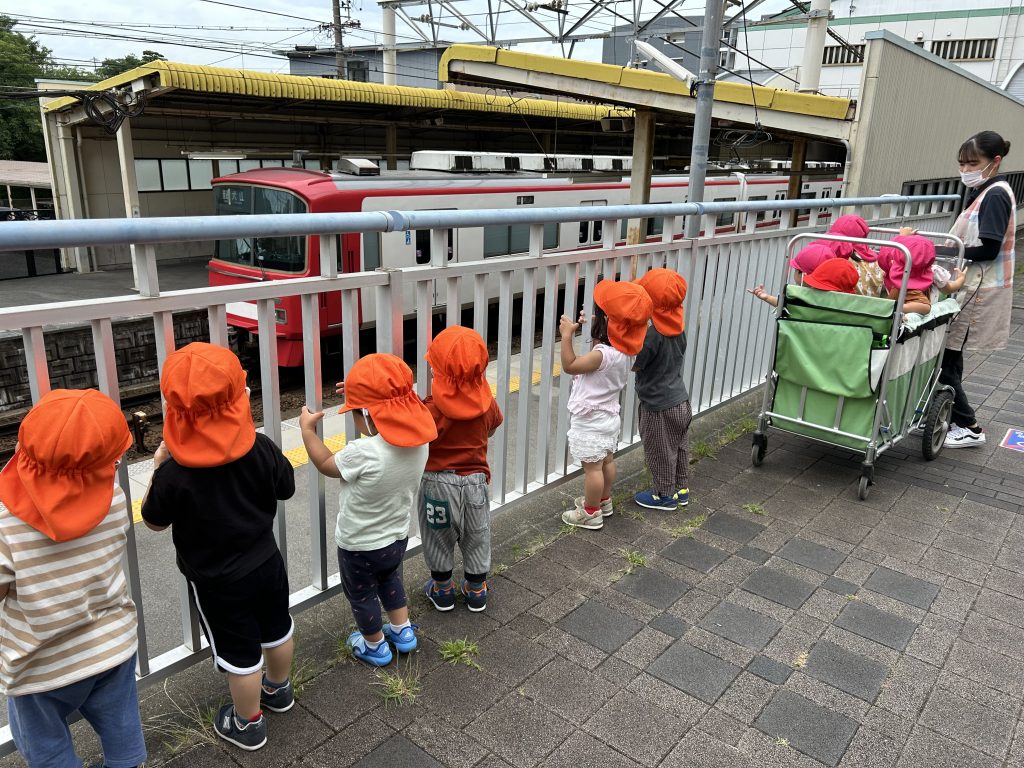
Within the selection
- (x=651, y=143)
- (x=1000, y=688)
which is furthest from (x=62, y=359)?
(x=1000, y=688)

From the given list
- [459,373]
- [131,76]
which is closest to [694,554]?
[459,373]

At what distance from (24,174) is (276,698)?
75.8 feet

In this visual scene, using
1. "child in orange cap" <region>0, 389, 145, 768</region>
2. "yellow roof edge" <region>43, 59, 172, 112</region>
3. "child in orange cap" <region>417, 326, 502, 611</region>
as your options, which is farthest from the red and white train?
"child in orange cap" <region>0, 389, 145, 768</region>

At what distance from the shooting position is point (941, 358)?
456 centimetres

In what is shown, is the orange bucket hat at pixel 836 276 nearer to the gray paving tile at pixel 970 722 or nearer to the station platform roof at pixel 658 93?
the gray paving tile at pixel 970 722

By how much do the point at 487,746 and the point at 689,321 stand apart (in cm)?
290

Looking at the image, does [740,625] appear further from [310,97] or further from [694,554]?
[310,97]

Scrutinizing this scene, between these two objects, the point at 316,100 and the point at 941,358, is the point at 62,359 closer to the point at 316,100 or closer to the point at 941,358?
the point at 316,100

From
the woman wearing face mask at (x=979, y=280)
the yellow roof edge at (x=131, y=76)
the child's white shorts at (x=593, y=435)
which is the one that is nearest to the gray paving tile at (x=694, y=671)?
the child's white shorts at (x=593, y=435)

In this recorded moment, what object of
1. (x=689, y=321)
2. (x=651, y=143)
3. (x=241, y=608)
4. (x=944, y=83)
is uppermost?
(x=944, y=83)

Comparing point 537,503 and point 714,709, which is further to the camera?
point 537,503

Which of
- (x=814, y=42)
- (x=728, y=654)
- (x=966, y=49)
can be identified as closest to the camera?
(x=728, y=654)

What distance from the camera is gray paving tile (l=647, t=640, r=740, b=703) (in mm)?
2561

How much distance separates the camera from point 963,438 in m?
4.90
